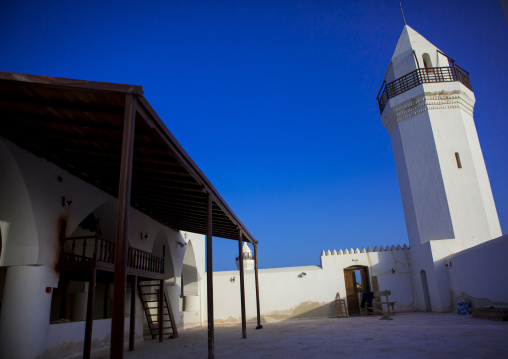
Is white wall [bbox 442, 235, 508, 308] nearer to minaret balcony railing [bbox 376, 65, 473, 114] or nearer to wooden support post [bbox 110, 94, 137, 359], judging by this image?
minaret balcony railing [bbox 376, 65, 473, 114]

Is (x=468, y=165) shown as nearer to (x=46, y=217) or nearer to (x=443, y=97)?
(x=443, y=97)

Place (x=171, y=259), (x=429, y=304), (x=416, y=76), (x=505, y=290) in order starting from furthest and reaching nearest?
(x=416, y=76)
(x=429, y=304)
(x=171, y=259)
(x=505, y=290)

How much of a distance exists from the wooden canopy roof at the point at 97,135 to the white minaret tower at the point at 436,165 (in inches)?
416

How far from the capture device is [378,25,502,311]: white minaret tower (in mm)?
15609

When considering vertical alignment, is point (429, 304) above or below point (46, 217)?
below

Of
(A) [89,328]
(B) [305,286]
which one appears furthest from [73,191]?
(B) [305,286]

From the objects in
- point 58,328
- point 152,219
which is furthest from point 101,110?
point 152,219

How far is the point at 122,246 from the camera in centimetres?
395

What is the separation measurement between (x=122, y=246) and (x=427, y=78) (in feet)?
58.5

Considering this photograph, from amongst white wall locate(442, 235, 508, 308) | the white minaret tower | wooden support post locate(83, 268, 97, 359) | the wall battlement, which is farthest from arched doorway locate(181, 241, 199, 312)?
white wall locate(442, 235, 508, 308)

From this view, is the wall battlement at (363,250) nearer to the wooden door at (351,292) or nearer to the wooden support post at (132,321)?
the wooden door at (351,292)

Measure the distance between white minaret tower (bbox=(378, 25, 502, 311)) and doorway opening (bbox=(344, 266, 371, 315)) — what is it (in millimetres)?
2503

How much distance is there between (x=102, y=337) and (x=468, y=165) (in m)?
16.2

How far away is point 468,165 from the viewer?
1627 cm
